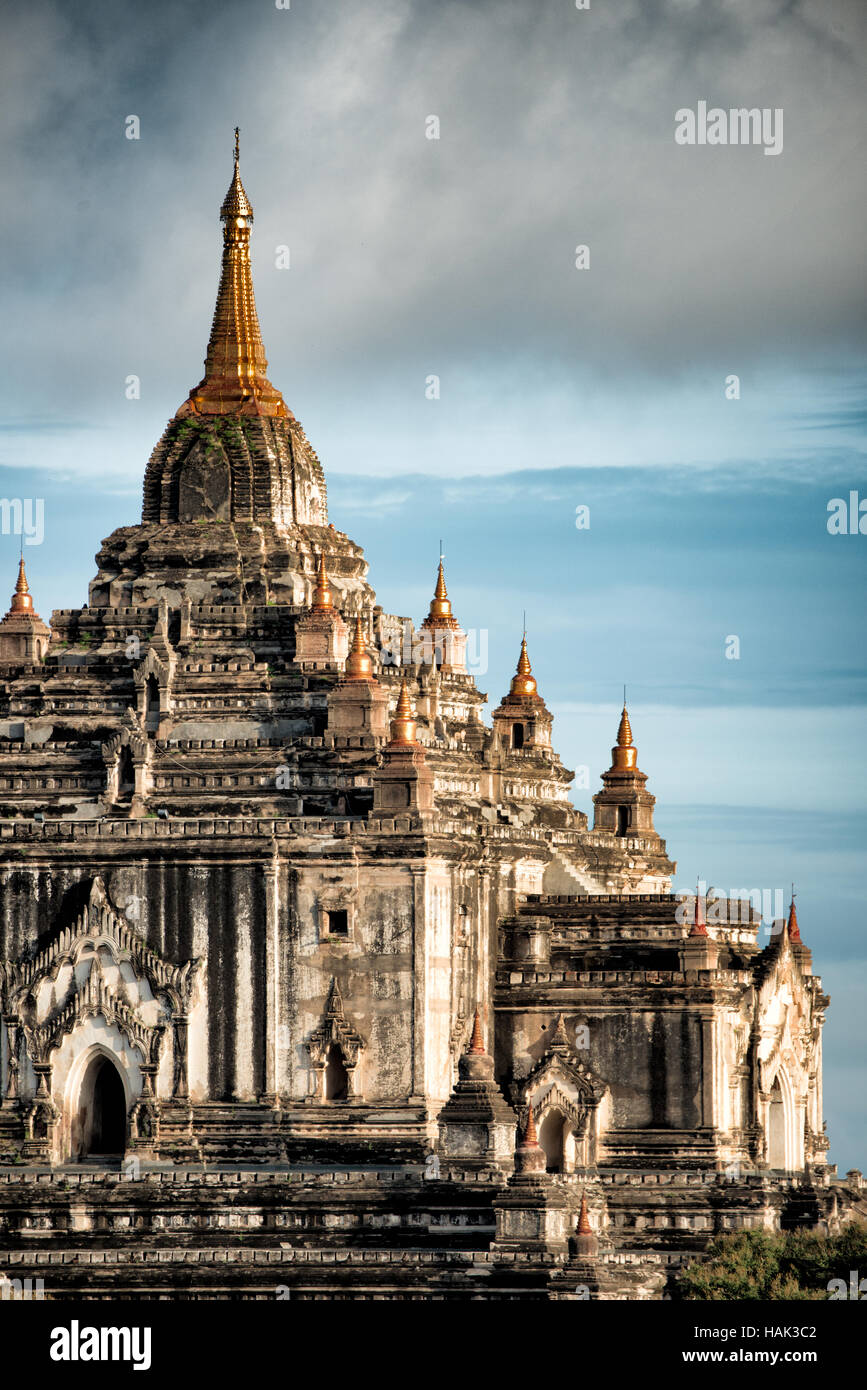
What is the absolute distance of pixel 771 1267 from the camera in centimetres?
11300

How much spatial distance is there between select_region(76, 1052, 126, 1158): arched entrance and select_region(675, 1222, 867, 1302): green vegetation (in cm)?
1658

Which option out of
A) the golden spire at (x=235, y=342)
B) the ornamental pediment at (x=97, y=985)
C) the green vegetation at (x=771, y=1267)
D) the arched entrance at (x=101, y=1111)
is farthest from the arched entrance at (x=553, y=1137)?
the golden spire at (x=235, y=342)

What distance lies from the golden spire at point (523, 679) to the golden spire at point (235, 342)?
1588 cm

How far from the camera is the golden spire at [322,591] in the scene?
127938mm

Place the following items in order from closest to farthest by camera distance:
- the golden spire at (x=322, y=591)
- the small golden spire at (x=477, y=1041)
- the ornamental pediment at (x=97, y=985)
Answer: the small golden spire at (x=477, y=1041) < the ornamental pediment at (x=97, y=985) < the golden spire at (x=322, y=591)

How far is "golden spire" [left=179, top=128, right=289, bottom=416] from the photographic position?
5221 inches

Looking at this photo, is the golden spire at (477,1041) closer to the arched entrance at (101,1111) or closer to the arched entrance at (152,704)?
the arched entrance at (101,1111)

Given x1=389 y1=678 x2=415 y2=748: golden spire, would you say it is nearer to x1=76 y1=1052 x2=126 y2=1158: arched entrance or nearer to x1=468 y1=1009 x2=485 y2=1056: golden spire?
x1=468 y1=1009 x2=485 y2=1056: golden spire

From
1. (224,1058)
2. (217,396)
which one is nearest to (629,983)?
(224,1058)
